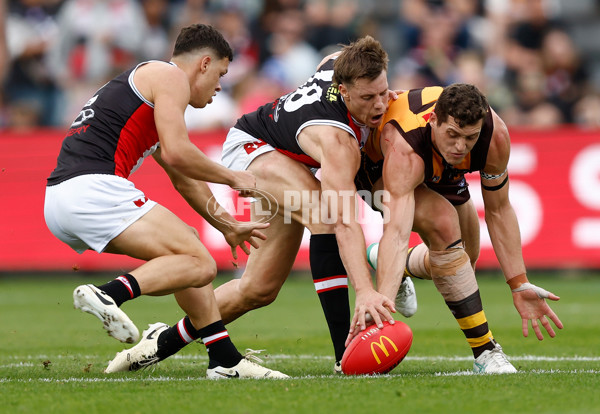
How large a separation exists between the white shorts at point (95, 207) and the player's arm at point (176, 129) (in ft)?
1.01

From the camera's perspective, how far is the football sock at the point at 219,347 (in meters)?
5.82

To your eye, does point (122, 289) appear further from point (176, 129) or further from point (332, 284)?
point (332, 284)

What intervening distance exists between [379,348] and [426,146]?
1260 millimetres

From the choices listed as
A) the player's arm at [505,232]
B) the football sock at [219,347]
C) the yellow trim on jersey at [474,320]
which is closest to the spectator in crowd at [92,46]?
the football sock at [219,347]

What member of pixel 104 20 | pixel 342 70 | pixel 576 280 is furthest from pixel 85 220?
pixel 104 20

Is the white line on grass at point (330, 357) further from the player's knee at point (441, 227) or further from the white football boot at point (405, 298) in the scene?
the player's knee at point (441, 227)

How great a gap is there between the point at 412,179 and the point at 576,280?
25.5 feet

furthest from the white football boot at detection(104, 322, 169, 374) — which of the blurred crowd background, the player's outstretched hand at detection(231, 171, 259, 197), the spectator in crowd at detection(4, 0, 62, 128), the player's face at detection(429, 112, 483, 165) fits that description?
the spectator in crowd at detection(4, 0, 62, 128)

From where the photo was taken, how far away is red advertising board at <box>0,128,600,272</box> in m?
12.3

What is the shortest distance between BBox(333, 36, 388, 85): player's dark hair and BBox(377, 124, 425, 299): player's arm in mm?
452

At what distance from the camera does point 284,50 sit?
14977 millimetres

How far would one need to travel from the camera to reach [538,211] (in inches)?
487

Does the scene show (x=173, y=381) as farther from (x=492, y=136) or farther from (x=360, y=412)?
(x=492, y=136)

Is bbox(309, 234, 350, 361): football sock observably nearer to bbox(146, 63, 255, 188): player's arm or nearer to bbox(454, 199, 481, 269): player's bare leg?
bbox(146, 63, 255, 188): player's arm
